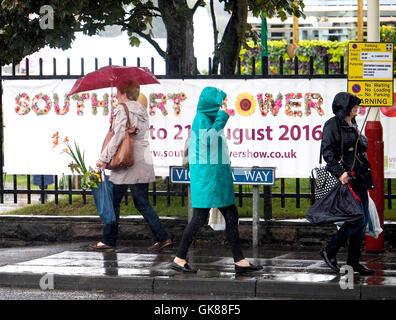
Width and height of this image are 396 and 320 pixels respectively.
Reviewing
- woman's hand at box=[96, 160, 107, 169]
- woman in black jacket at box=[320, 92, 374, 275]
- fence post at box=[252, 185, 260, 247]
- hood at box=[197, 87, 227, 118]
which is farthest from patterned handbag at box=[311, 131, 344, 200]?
woman's hand at box=[96, 160, 107, 169]

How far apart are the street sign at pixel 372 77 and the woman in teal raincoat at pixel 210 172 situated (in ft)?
6.49

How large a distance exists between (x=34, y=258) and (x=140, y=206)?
4.55ft

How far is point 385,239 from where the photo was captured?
33.4 ft

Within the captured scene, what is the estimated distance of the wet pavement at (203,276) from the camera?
7656 millimetres

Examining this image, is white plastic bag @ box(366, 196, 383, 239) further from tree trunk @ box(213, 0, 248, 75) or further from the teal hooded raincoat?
tree trunk @ box(213, 0, 248, 75)

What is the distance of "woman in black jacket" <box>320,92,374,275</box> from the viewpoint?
8250mm

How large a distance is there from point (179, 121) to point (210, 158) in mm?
2697

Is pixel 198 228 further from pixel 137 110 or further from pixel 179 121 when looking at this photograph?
pixel 179 121

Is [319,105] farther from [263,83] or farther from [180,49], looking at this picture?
[180,49]

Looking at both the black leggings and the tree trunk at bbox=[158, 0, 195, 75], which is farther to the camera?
the tree trunk at bbox=[158, 0, 195, 75]

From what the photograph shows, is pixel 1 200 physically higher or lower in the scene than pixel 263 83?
lower

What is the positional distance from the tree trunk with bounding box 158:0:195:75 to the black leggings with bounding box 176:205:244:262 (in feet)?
14.6

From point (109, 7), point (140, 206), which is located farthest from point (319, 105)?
point (109, 7)
